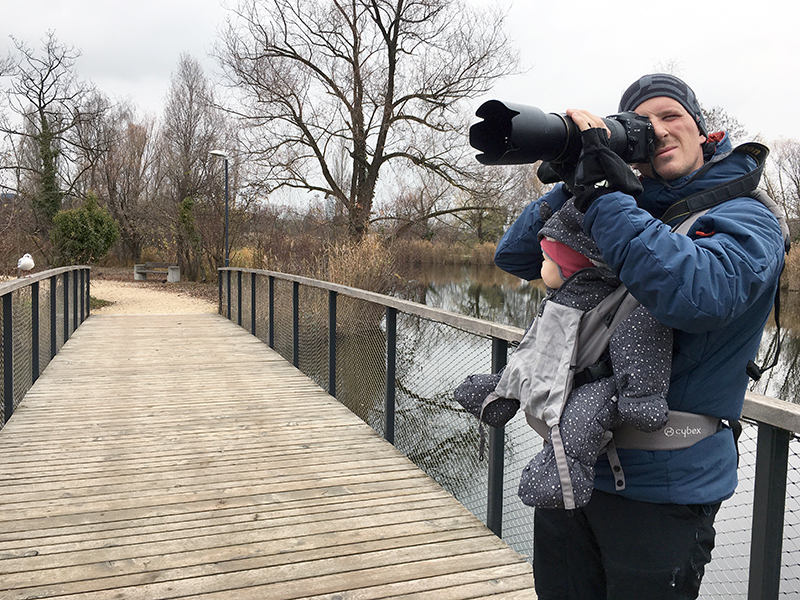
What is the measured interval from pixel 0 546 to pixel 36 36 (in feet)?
80.9

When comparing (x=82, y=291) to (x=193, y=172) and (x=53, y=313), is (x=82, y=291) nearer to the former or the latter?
(x=53, y=313)

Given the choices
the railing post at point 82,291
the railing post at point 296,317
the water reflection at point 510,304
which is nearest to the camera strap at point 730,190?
the water reflection at point 510,304

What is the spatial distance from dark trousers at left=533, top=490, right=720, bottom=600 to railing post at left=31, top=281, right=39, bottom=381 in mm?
4857

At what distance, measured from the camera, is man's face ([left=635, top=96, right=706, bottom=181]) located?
1096mm

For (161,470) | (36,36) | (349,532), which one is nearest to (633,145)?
(349,532)

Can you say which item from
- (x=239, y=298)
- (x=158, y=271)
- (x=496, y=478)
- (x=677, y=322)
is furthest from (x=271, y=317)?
(x=158, y=271)

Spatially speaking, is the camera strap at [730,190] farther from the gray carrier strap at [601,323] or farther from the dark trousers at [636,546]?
the dark trousers at [636,546]

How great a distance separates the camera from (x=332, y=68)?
637 inches

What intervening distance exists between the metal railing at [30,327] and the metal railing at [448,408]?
6.55ft

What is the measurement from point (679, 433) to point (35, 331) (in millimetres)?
5135

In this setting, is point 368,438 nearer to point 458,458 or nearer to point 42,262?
point 458,458

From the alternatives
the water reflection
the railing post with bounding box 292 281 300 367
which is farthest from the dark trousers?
the railing post with bounding box 292 281 300 367

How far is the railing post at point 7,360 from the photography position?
3.84 m

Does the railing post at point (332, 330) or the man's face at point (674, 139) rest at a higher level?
the man's face at point (674, 139)
